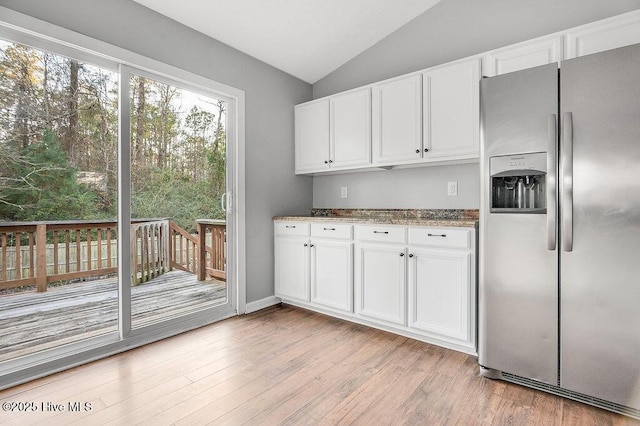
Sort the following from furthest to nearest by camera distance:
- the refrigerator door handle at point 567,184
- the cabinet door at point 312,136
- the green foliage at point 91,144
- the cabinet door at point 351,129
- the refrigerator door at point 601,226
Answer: the cabinet door at point 312,136 < the cabinet door at point 351,129 < the green foliage at point 91,144 < the refrigerator door handle at point 567,184 < the refrigerator door at point 601,226

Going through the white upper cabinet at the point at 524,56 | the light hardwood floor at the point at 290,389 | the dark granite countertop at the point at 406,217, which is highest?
the white upper cabinet at the point at 524,56

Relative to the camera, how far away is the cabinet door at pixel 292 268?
10.5 feet

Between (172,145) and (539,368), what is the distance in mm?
3017

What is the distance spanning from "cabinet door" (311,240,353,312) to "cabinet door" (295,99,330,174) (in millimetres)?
896

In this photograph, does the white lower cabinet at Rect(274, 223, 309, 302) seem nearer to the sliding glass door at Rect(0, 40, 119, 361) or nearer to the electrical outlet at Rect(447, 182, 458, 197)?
the electrical outlet at Rect(447, 182, 458, 197)

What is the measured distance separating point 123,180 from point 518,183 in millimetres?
2690

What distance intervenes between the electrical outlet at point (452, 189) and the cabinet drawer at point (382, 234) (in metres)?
0.69

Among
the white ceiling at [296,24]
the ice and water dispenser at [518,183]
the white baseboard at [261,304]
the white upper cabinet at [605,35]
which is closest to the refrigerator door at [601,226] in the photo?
the ice and water dispenser at [518,183]

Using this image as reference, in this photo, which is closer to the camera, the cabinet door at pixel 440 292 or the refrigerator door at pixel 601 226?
the refrigerator door at pixel 601 226

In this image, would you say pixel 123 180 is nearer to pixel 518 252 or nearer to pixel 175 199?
pixel 175 199

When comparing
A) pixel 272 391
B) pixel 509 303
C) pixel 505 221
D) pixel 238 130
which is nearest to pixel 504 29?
pixel 505 221

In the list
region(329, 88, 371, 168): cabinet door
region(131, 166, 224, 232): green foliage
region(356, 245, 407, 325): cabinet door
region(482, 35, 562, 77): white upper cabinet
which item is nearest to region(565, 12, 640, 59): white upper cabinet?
region(482, 35, 562, 77): white upper cabinet

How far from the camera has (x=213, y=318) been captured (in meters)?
3.00

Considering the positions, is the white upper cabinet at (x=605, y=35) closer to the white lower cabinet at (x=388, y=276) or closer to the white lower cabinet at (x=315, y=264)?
the white lower cabinet at (x=388, y=276)
